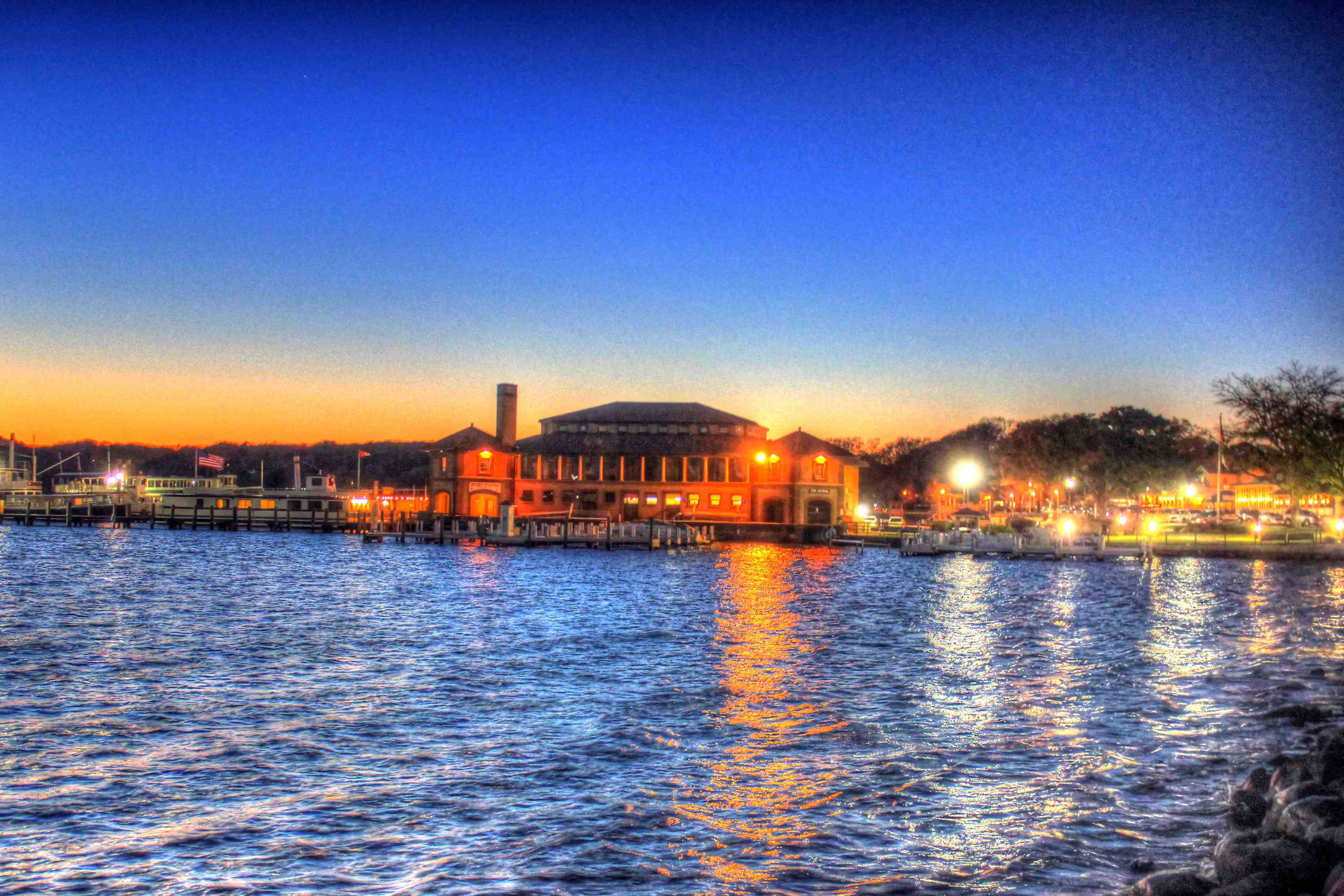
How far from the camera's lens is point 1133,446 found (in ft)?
319

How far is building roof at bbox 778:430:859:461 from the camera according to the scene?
85188mm

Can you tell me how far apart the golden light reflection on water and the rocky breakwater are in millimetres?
4106

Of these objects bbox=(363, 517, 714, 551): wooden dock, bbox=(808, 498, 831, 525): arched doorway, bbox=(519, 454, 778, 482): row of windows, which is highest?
bbox=(519, 454, 778, 482): row of windows

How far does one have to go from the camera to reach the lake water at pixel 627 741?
11.9 m

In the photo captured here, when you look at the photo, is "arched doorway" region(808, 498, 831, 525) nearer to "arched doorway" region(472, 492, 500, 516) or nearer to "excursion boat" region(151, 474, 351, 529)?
"arched doorway" region(472, 492, 500, 516)

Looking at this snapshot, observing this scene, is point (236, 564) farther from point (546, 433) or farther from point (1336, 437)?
point (1336, 437)

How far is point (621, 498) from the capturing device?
3501 inches

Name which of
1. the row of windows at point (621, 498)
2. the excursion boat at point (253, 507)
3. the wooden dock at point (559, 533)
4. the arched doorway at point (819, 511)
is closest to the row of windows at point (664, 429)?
the row of windows at point (621, 498)

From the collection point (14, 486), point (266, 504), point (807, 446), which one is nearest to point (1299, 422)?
point (807, 446)

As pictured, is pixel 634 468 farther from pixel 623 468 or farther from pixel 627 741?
pixel 627 741

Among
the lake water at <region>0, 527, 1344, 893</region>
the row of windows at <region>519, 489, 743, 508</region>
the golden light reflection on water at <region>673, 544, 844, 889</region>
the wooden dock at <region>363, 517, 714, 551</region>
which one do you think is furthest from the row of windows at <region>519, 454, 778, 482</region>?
the golden light reflection on water at <region>673, 544, 844, 889</region>

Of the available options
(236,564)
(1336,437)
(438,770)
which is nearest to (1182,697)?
(438,770)

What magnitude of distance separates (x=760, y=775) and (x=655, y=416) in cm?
7749

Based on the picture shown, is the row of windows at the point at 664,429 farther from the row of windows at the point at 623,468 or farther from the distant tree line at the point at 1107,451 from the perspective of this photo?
the distant tree line at the point at 1107,451
